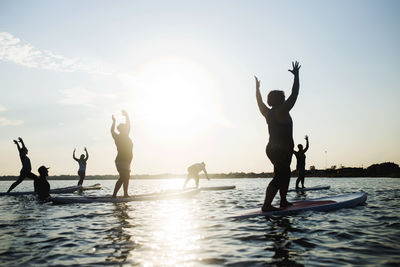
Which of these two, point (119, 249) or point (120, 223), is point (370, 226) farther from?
point (120, 223)

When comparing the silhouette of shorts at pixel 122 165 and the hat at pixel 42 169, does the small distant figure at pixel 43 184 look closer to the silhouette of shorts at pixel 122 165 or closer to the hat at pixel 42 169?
the hat at pixel 42 169

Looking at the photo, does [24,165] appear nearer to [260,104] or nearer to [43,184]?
[43,184]

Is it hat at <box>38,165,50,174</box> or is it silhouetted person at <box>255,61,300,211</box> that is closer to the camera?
silhouetted person at <box>255,61,300,211</box>

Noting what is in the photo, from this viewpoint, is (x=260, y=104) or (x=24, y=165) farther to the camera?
(x=24, y=165)

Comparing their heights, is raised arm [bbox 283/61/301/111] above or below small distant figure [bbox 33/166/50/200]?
above

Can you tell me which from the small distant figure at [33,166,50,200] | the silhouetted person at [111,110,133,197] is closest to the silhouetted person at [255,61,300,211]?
the silhouetted person at [111,110,133,197]

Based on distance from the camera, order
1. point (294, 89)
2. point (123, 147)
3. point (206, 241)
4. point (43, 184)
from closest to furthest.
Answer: point (206, 241)
point (294, 89)
point (123, 147)
point (43, 184)

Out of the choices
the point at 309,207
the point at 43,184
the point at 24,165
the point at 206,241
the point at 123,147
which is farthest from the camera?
the point at 24,165

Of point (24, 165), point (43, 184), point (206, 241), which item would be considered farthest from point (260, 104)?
point (24, 165)

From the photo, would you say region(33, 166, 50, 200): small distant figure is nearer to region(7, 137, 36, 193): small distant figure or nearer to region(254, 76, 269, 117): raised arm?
region(7, 137, 36, 193): small distant figure

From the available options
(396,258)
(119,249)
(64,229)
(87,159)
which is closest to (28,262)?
(119,249)

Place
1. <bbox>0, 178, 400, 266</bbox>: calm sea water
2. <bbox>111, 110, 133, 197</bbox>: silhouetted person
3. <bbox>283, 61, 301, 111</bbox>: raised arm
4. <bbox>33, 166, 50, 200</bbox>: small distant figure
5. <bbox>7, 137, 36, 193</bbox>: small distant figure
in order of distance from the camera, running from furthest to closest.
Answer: <bbox>7, 137, 36, 193</bbox>: small distant figure
<bbox>33, 166, 50, 200</bbox>: small distant figure
<bbox>111, 110, 133, 197</bbox>: silhouetted person
<bbox>283, 61, 301, 111</bbox>: raised arm
<bbox>0, 178, 400, 266</bbox>: calm sea water

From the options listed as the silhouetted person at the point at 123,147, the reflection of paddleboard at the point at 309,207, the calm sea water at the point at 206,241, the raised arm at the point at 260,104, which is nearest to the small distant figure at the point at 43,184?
the silhouetted person at the point at 123,147

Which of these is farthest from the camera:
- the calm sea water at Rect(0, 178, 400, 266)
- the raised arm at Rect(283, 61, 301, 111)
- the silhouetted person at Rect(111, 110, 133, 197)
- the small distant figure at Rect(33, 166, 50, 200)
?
the small distant figure at Rect(33, 166, 50, 200)
